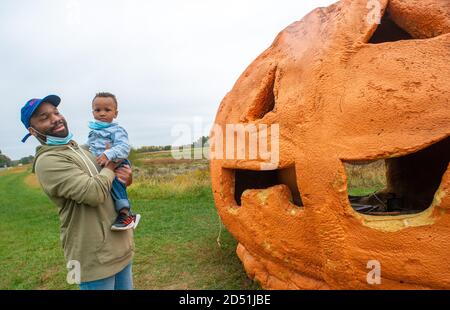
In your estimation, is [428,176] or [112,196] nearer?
[112,196]

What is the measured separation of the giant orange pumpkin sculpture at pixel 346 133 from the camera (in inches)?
92.8

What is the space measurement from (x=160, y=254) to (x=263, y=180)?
228 cm

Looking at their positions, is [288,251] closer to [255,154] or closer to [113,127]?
[255,154]

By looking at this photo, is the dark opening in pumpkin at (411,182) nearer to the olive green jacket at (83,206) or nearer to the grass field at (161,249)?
the grass field at (161,249)

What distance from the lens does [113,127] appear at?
2910 millimetres

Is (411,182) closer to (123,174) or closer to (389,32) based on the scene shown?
(389,32)

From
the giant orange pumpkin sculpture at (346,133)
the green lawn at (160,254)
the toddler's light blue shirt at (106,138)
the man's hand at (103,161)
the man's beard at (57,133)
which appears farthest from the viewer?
the green lawn at (160,254)

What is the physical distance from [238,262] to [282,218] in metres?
2.00

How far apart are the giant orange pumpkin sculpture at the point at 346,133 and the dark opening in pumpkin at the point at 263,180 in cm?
61

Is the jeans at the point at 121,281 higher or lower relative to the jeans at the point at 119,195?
lower

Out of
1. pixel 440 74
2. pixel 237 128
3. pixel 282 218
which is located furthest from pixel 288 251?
pixel 440 74

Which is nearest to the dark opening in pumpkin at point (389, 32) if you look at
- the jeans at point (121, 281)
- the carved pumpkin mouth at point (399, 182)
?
the carved pumpkin mouth at point (399, 182)

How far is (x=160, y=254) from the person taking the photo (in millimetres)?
5480

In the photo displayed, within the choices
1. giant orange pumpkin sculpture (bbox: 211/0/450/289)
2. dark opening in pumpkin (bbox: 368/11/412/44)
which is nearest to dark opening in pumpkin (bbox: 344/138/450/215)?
dark opening in pumpkin (bbox: 368/11/412/44)
